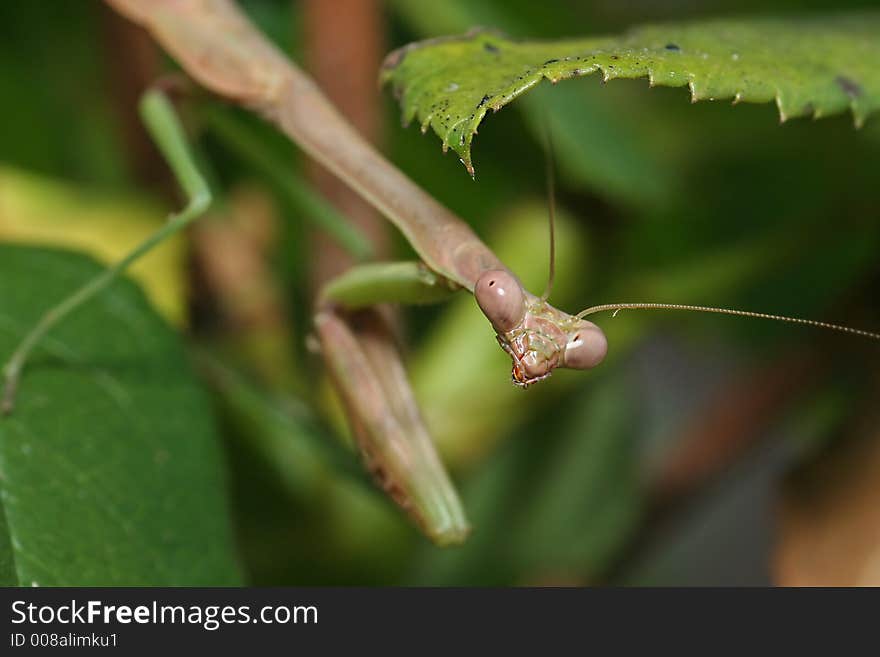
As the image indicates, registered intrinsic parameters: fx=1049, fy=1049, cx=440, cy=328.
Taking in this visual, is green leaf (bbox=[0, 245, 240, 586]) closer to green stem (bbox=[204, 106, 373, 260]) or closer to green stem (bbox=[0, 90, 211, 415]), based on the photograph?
green stem (bbox=[0, 90, 211, 415])

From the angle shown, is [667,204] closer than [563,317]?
No

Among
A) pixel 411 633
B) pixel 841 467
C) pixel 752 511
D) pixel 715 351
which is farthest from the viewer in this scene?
pixel 752 511

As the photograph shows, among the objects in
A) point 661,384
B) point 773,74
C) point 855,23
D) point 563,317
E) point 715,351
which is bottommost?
point 563,317

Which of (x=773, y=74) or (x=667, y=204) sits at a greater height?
(x=667, y=204)

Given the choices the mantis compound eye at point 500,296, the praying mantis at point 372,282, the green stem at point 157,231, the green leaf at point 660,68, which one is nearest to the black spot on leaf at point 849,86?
the green leaf at point 660,68

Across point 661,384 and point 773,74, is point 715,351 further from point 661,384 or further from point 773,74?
point 773,74

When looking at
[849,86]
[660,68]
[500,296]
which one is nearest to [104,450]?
[500,296]

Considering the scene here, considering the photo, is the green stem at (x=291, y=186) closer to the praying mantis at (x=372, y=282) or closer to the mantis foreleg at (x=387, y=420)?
the praying mantis at (x=372, y=282)

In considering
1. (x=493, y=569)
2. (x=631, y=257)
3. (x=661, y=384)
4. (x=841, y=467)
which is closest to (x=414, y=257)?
(x=631, y=257)
